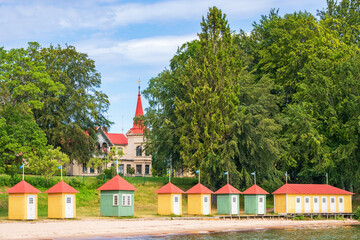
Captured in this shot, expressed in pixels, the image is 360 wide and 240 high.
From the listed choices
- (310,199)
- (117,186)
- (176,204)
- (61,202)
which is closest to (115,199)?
(117,186)

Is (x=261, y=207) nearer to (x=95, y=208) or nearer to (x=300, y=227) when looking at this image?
(x=300, y=227)

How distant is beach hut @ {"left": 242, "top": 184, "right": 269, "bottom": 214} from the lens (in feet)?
164

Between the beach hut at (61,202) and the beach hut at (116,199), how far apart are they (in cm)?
322

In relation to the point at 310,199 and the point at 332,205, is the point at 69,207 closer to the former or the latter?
the point at 310,199

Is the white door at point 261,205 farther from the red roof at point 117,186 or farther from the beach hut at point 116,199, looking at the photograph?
the red roof at point 117,186

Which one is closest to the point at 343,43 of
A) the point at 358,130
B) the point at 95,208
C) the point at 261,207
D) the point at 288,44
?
the point at 288,44

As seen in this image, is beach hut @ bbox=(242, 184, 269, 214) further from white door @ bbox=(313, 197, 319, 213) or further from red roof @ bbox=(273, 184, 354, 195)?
white door @ bbox=(313, 197, 319, 213)

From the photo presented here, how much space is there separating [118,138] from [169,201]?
52.6 meters

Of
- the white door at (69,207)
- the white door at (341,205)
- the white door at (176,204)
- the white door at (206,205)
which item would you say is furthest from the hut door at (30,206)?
the white door at (341,205)

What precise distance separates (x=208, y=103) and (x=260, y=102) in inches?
238

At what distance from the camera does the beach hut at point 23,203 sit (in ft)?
126

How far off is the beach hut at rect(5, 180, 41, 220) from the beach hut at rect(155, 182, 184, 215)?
36.4 ft

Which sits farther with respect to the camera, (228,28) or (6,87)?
(228,28)

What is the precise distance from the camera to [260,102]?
188 ft
